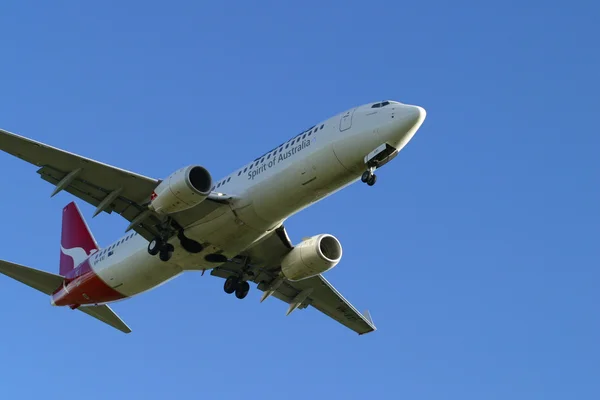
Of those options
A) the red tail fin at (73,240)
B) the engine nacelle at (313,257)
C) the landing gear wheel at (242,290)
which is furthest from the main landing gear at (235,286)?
→ the red tail fin at (73,240)

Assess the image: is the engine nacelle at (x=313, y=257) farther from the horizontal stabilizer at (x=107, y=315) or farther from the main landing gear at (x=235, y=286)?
the horizontal stabilizer at (x=107, y=315)

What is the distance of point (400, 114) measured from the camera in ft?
121

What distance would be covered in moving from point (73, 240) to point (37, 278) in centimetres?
366

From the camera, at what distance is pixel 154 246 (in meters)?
40.6

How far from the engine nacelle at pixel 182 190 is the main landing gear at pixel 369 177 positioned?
18.8 ft

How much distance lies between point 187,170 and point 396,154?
7768mm

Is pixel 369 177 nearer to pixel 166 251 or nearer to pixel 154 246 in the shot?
pixel 166 251

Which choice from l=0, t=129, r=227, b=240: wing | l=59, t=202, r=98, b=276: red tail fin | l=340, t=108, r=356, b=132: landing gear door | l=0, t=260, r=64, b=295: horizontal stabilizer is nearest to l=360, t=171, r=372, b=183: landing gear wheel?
l=340, t=108, r=356, b=132: landing gear door

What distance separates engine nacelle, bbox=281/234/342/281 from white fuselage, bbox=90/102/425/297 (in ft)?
10.9

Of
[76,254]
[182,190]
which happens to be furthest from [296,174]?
[76,254]

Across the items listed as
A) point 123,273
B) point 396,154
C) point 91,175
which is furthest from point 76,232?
point 396,154

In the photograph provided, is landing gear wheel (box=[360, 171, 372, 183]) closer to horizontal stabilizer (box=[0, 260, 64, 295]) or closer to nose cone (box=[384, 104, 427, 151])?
nose cone (box=[384, 104, 427, 151])

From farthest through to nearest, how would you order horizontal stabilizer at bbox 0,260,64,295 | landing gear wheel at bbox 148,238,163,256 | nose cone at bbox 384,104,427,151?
horizontal stabilizer at bbox 0,260,64,295
landing gear wheel at bbox 148,238,163,256
nose cone at bbox 384,104,427,151

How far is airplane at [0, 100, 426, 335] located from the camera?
3741 centimetres
